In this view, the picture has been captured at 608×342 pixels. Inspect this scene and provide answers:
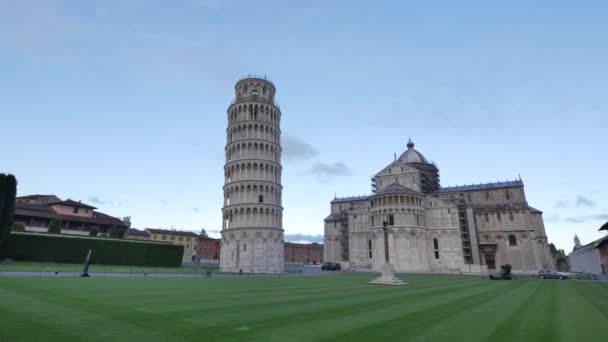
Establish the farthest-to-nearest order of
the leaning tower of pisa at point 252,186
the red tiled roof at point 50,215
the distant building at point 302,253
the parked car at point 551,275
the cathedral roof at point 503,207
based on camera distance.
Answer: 1. the distant building at point 302,253
2. the cathedral roof at point 503,207
3. the red tiled roof at point 50,215
4. the leaning tower of pisa at point 252,186
5. the parked car at point 551,275

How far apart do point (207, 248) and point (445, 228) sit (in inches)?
3403

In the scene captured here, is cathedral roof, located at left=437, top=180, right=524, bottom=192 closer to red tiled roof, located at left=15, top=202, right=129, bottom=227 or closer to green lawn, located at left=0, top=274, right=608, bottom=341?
green lawn, located at left=0, top=274, right=608, bottom=341

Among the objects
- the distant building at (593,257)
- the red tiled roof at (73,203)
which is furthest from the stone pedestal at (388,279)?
the red tiled roof at (73,203)

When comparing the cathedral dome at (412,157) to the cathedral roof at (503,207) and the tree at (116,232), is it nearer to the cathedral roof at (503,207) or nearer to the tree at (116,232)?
the cathedral roof at (503,207)

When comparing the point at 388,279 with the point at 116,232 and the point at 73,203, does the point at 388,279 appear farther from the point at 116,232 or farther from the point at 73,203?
the point at 73,203

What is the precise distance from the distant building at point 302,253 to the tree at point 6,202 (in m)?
89.2

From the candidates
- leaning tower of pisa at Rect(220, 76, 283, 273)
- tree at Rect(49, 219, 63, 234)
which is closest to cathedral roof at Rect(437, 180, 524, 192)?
leaning tower of pisa at Rect(220, 76, 283, 273)

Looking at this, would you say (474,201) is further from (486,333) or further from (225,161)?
(486,333)

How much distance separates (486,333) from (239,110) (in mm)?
53332

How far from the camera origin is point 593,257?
2467 inches

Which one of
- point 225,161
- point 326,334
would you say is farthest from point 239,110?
point 326,334

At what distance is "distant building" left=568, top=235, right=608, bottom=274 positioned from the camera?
52938mm

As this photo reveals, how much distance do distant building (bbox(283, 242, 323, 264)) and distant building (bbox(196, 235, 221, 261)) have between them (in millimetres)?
27371

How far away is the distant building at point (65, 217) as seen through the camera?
53438 mm
